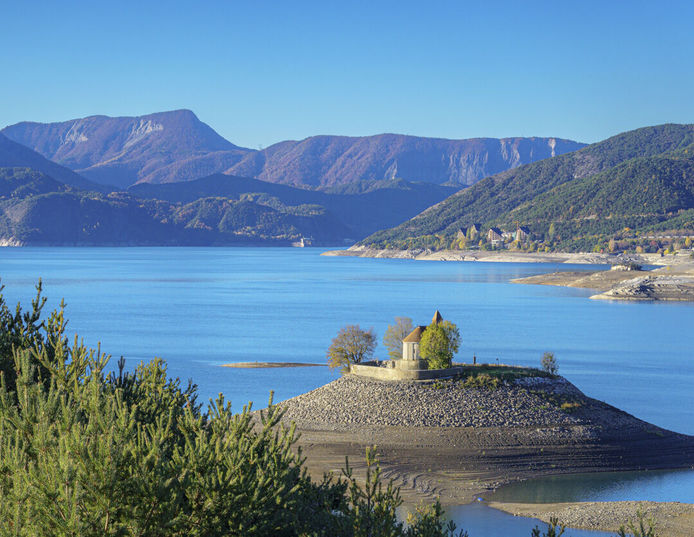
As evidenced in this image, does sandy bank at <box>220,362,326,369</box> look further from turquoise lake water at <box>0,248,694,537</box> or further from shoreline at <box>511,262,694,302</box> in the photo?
shoreline at <box>511,262,694,302</box>

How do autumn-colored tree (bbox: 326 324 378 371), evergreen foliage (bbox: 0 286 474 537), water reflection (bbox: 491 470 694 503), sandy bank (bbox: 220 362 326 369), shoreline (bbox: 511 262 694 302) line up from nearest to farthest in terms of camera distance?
evergreen foliage (bbox: 0 286 474 537) < water reflection (bbox: 491 470 694 503) < autumn-colored tree (bbox: 326 324 378 371) < sandy bank (bbox: 220 362 326 369) < shoreline (bbox: 511 262 694 302)

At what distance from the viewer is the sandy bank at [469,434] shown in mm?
39281

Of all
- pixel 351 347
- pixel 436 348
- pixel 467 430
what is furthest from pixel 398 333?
pixel 467 430

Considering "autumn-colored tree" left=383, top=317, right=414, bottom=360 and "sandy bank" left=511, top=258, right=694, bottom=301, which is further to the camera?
"sandy bank" left=511, top=258, right=694, bottom=301

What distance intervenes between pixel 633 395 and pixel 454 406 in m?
23.7

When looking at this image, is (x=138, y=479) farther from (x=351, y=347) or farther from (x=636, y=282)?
(x=636, y=282)

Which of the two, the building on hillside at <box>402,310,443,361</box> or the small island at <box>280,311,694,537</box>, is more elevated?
the building on hillside at <box>402,310,443,361</box>

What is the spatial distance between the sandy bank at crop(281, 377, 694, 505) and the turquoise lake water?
108 inches

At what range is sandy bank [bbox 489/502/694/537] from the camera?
105 feet

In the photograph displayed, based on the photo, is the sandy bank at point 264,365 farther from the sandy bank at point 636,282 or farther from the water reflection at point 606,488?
the sandy bank at point 636,282

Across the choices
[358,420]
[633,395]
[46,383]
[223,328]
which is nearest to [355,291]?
[223,328]

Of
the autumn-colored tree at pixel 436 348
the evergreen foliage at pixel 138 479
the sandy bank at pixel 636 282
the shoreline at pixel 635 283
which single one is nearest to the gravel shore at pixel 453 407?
the autumn-colored tree at pixel 436 348

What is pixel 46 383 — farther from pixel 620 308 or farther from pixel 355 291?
pixel 355 291

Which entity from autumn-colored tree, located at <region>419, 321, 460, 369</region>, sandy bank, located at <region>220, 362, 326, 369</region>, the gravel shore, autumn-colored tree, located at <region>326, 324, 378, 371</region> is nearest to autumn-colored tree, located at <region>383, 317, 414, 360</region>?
autumn-colored tree, located at <region>326, 324, 378, 371</region>
